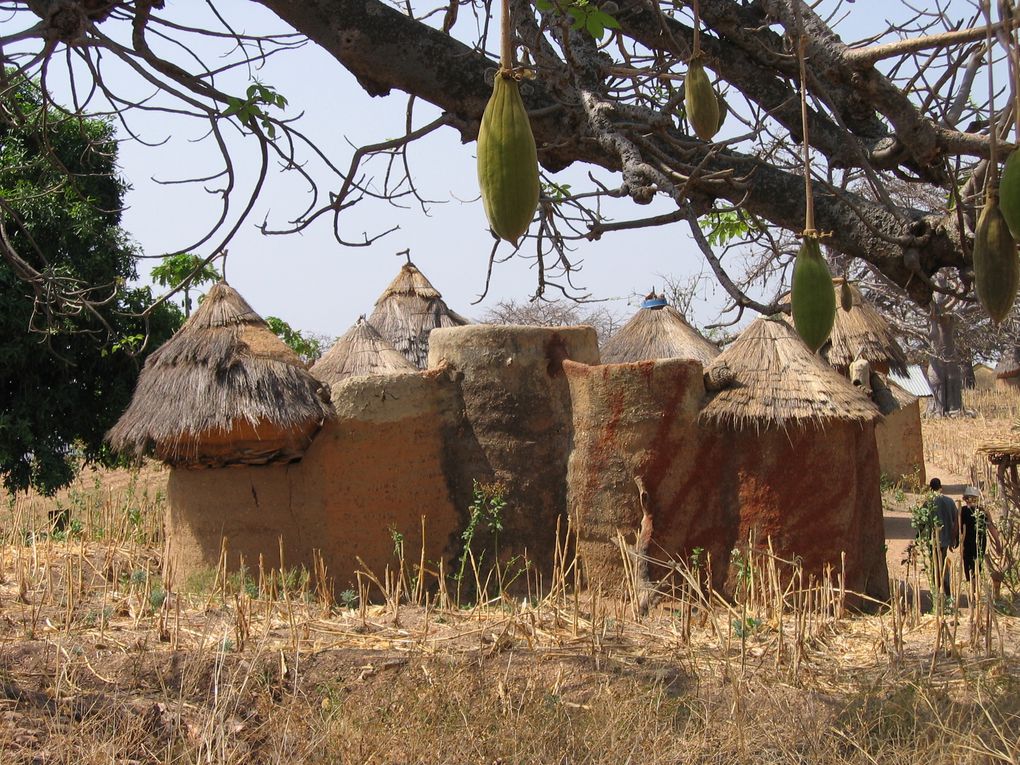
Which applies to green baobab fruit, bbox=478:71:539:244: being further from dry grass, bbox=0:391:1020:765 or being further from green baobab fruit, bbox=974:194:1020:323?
dry grass, bbox=0:391:1020:765

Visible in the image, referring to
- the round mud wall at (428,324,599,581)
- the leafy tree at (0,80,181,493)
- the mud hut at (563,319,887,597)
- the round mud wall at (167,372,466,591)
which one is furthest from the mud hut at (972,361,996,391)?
the round mud wall at (167,372,466,591)

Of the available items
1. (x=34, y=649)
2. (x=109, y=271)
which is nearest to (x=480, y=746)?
(x=34, y=649)

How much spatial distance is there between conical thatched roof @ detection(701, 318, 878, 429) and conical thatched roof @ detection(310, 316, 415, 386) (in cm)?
253

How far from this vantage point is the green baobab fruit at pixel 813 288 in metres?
1.99

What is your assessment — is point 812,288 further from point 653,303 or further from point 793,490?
point 653,303

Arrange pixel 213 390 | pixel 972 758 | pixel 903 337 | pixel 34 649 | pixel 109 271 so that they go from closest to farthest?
pixel 972 758
pixel 34 649
pixel 213 390
pixel 109 271
pixel 903 337

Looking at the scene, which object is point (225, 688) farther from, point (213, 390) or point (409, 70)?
point (409, 70)

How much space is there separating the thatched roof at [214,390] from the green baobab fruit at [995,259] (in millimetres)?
5476

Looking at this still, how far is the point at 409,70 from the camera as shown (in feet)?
10.1

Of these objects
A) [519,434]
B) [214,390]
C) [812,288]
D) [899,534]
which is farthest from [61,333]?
[812,288]

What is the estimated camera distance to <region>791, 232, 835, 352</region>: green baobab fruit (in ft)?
6.54

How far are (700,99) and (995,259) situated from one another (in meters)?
0.99

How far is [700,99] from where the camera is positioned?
2484 mm

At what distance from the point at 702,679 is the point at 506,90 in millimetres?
4211
